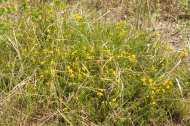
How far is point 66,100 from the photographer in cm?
179

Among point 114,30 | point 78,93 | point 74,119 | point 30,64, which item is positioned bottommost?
point 74,119

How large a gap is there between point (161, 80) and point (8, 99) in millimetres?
1683

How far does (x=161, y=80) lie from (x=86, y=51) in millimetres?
1073

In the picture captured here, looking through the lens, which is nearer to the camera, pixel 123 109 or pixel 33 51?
pixel 123 109

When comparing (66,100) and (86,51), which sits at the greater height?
(86,51)

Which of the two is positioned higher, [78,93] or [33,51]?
[33,51]

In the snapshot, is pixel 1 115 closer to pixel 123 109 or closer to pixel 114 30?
pixel 123 109

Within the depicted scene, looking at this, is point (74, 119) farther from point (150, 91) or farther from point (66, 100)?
point (150, 91)

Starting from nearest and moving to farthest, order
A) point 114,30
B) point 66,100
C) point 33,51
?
point 66,100, point 33,51, point 114,30

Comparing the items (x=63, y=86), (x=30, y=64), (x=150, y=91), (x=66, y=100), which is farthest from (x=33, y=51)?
(x=150, y=91)

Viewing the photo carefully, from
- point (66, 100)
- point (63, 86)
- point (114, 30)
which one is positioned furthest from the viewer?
point (114, 30)

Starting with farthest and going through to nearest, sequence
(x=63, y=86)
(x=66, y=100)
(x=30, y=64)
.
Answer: (x=30, y=64)
(x=63, y=86)
(x=66, y=100)

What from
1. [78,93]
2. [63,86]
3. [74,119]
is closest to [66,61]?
[63,86]

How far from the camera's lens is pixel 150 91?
174 centimetres
